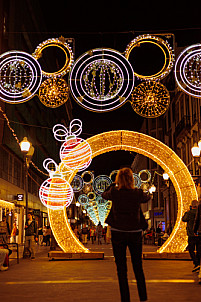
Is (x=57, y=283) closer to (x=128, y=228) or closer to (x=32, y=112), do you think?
(x=128, y=228)

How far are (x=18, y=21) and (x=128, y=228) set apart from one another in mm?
32138

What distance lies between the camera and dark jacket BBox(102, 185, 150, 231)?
572 centimetres

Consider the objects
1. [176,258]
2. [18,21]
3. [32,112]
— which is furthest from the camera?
[32,112]

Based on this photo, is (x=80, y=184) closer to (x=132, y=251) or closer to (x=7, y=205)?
(x=7, y=205)

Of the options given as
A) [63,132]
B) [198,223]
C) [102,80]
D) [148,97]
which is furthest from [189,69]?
[63,132]

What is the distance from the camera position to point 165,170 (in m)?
16.3

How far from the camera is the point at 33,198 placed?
4738 centimetres

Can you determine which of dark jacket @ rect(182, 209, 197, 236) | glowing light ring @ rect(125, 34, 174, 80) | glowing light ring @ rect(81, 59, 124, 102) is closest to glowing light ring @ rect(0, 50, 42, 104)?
glowing light ring @ rect(81, 59, 124, 102)

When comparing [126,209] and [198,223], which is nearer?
[126,209]

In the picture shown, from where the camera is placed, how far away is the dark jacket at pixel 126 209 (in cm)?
572

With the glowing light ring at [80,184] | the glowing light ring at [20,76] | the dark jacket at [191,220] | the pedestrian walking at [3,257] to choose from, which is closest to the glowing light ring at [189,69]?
the dark jacket at [191,220]

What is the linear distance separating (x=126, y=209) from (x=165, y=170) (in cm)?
1071

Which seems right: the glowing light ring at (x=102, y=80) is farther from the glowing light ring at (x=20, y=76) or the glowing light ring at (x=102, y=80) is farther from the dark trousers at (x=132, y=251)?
the dark trousers at (x=132, y=251)

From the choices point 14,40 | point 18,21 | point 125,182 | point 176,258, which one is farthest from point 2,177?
point 125,182
